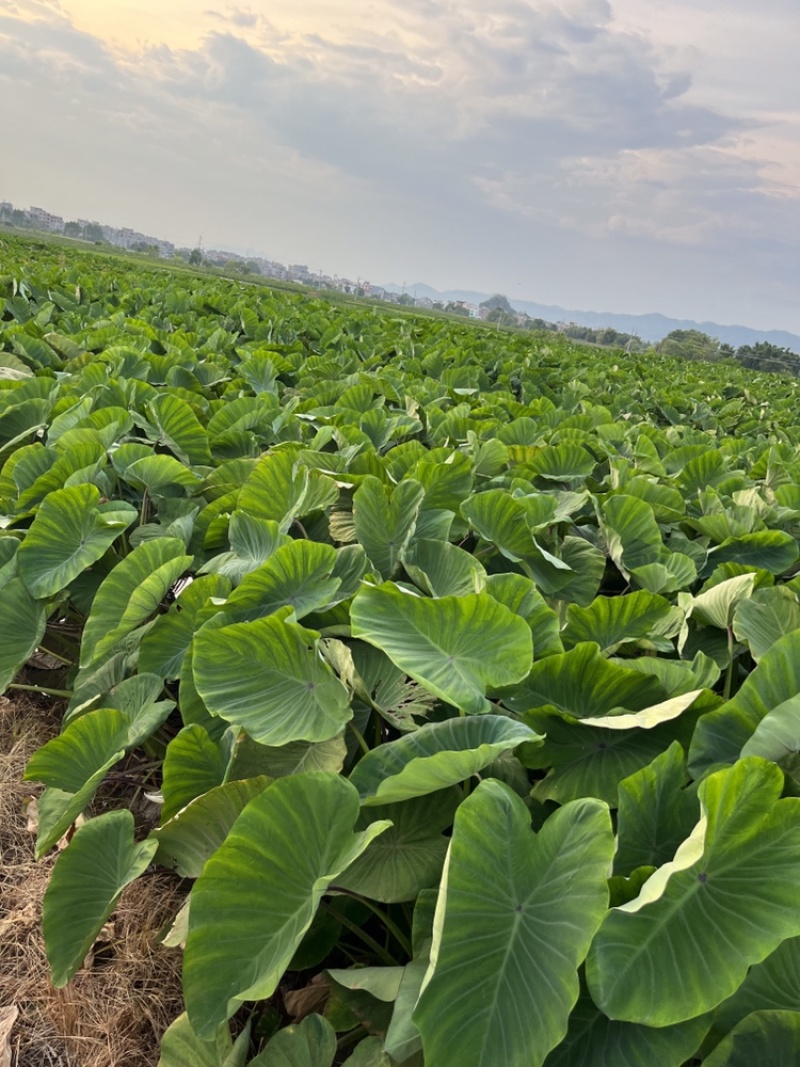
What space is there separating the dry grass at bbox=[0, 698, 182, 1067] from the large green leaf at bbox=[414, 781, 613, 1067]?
2.27 ft

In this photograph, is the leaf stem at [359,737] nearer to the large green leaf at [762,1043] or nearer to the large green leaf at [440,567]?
the large green leaf at [440,567]

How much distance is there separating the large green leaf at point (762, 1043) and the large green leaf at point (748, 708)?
217mm

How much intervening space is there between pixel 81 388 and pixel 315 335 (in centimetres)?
286

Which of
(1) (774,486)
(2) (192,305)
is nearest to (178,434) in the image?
(1) (774,486)

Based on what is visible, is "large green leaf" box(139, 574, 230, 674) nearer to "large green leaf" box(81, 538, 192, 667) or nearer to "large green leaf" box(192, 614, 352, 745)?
"large green leaf" box(81, 538, 192, 667)

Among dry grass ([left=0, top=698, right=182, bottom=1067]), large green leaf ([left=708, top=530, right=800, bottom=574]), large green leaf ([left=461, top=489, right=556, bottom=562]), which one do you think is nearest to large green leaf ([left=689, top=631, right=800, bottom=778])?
large green leaf ([left=461, top=489, right=556, bottom=562])

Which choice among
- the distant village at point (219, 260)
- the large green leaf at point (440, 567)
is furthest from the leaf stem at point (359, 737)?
the distant village at point (219, 260)

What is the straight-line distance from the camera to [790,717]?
631 mm

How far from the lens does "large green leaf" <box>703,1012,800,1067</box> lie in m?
0.54

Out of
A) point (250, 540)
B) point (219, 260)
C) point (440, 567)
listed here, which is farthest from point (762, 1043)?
point (219, 260)

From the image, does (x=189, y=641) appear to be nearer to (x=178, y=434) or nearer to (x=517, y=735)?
(x=517, y=735)

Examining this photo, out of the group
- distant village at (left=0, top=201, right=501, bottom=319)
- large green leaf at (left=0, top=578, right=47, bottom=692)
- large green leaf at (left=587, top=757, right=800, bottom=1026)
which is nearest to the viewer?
large green leaf at (left=587, top=757, right=800, bottom=1026)

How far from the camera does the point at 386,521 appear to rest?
1.16 m

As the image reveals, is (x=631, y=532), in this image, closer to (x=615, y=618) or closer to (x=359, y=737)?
(x=615, y=618)
